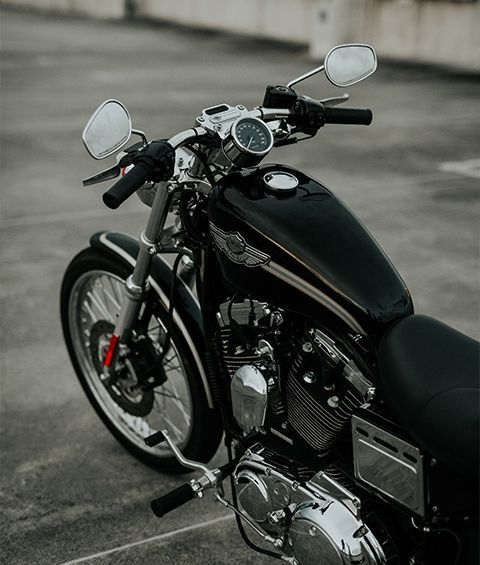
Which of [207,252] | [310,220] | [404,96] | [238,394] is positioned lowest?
[404,96]

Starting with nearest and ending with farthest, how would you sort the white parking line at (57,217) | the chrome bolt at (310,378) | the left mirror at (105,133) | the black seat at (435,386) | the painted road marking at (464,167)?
the black seat at (435,386) < the chrome bolt at (310,378) < the left mirror at (105,133) < the white parking line at (57,217) < the painted road marking at (464,167)

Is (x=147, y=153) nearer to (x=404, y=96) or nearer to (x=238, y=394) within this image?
(x=238, y=394)

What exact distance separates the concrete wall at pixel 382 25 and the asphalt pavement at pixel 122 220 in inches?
35.4

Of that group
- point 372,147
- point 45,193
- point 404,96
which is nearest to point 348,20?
point 404,96

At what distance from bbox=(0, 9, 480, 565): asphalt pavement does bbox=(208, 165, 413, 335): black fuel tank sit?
3.0 inches

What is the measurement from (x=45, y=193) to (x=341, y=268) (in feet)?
15.8

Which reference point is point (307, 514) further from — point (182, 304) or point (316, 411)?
point (182, 304)

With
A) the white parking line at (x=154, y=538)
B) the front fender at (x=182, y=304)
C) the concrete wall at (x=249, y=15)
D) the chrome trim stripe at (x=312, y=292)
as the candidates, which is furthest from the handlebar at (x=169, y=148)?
the concrete wall at (x=249, y=15)

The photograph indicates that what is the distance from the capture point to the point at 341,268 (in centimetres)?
201

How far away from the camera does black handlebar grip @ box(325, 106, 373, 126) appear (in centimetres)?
252

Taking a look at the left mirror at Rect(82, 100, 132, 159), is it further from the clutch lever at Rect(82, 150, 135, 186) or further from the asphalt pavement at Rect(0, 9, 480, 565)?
the asphalt pavement at Rect(0, 9, 480, 565)

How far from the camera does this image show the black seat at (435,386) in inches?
66.4

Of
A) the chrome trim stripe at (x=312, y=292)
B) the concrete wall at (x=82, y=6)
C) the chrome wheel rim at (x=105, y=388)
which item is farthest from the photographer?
the concrete wall at (x=82, y=6)

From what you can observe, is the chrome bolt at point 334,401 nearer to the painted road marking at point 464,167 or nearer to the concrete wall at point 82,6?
the painted road marking at point 464,167
